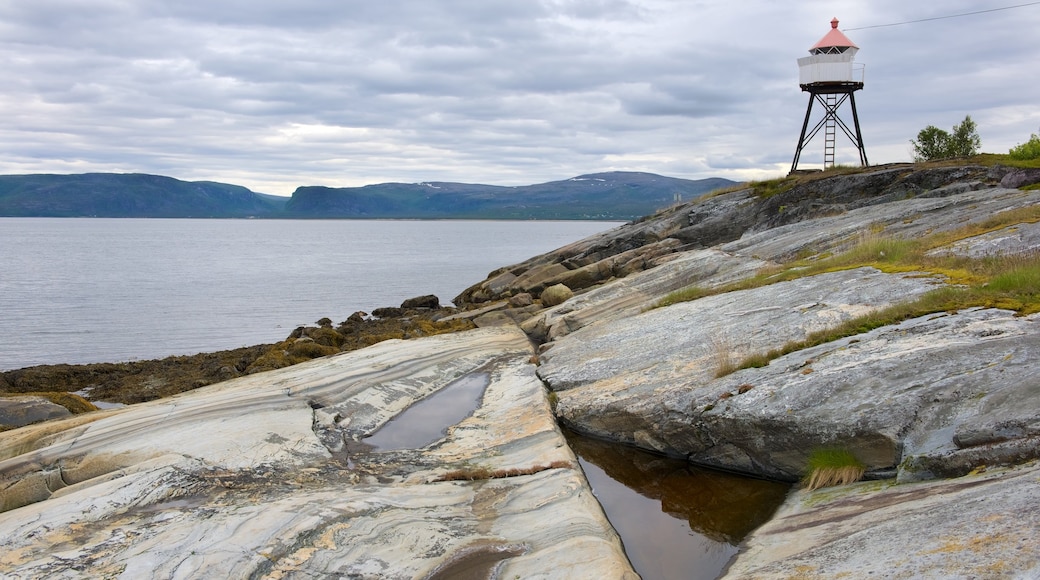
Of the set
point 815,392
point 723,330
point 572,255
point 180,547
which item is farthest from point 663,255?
point 180,547

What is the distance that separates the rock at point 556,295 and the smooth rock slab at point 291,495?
13627 mm

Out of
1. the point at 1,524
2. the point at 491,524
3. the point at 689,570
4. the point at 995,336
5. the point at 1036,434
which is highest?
the point at 995,336

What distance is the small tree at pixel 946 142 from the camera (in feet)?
134

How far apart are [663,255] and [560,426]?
740 inches

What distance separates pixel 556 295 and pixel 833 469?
2045cm

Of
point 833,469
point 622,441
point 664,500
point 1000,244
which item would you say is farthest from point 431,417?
point 1000,244

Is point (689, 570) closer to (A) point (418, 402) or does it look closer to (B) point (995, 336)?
(B) point (995, 336)

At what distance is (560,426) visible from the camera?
15852 mm

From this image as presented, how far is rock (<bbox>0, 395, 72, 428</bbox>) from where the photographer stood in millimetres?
17188

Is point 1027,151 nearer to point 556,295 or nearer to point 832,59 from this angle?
point 832,59

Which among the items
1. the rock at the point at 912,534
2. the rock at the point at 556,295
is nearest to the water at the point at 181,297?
the rock at the point at 556,295

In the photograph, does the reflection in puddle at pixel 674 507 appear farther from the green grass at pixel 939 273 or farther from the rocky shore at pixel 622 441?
the green grass at pixel 939 273

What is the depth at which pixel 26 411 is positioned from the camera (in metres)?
17.6

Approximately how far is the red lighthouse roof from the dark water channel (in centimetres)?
3277
